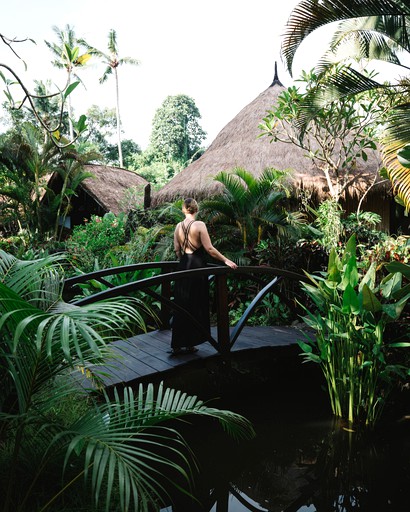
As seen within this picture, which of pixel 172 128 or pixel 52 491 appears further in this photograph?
pixel 172 128

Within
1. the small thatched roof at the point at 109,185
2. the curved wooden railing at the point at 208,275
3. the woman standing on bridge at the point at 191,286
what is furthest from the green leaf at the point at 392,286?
the small thatched roof at the point at 109,185

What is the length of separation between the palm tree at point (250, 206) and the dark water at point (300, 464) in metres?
3.54

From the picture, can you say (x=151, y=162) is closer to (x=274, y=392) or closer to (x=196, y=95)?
(x=196, y=95)

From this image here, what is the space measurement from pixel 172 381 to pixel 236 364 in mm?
682

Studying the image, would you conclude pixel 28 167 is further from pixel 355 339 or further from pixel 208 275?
pixel 355 339

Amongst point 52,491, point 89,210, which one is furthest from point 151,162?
point 52,491

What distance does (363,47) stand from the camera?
282 inches

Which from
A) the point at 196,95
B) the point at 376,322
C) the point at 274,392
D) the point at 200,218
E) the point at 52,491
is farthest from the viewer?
the point at 196,95

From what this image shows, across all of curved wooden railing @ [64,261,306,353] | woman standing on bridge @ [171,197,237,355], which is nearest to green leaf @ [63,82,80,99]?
curved wooden railing @ [64,261,306,353]

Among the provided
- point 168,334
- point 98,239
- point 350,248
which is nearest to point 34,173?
point 98,239

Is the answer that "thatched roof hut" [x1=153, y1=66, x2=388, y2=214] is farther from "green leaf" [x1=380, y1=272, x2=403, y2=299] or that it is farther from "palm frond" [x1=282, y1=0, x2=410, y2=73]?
"green leaf" [x1=380, y1=272, x2=403, y2=299]

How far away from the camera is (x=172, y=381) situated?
4352 mm

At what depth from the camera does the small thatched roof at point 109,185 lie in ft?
42.4

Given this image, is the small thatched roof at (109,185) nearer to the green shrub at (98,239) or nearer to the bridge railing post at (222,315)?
the green shrub at (98,239)
